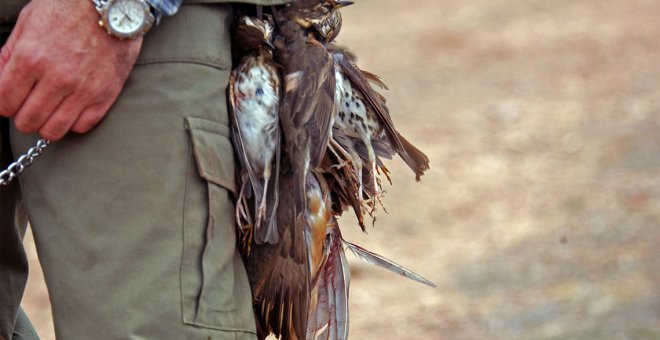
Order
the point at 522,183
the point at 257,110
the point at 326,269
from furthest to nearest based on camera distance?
the point at 522,183, the point at 326,269, the point at 257,110

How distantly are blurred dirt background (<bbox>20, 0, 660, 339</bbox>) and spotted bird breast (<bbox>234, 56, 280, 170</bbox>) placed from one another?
2.97 m

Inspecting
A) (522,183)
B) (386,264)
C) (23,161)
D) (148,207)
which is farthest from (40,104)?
(522,183)

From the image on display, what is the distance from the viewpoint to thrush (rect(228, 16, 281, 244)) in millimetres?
2441

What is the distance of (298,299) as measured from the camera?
2619 millimetres

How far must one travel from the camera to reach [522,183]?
7.36 metres

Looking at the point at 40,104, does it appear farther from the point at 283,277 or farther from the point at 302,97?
the point at 283,277

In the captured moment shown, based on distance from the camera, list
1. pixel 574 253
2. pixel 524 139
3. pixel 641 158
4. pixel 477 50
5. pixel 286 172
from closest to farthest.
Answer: pixel 286 172, pixel 574 253, pixel 641 158, pixel 524 139, pixel 477 50

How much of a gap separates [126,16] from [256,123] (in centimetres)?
35

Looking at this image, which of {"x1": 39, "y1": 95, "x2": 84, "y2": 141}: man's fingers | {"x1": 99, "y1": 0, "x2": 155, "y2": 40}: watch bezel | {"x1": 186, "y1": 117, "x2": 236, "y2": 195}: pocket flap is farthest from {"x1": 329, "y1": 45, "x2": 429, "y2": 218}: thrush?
{"x1": 39, "y1": 95, "x2": 84, "y2": 141}: man's fingers

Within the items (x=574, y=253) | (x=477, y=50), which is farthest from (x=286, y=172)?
(x=477, y=50)

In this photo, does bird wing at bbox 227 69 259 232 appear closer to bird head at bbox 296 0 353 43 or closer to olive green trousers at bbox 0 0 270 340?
olive green trousers at bbox 0 0 270 340

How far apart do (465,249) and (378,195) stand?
152 inches

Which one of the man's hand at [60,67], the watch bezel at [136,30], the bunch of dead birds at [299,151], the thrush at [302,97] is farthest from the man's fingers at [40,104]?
the thrush at [302,97]

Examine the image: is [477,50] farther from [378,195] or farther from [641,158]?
[378,195]
